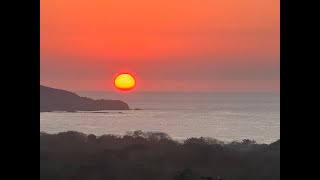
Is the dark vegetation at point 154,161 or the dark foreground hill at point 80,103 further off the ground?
the dark foreground hill at point 80,103

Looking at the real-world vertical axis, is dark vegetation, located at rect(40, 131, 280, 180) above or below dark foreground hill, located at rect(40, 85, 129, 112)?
below

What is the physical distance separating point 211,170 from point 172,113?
3.36 metres

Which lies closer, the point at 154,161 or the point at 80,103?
the point at 80,103

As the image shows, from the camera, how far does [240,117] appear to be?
1291cm
